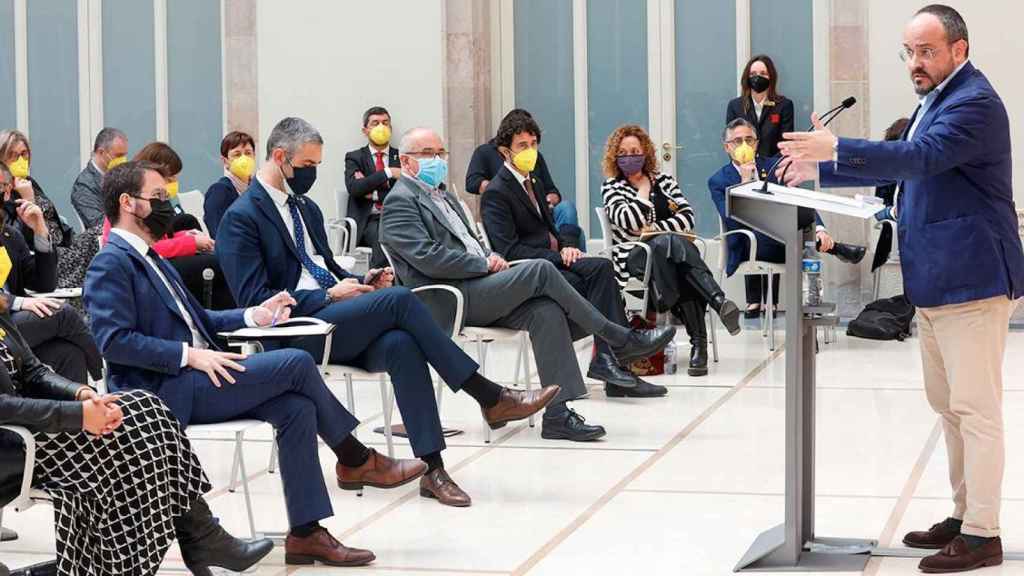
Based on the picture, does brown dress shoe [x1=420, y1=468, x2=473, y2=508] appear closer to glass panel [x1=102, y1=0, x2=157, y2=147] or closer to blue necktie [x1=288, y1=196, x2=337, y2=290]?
blue necktie [x1=288, y1=196, x2=337, y2=290]

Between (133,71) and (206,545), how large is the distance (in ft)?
31.4

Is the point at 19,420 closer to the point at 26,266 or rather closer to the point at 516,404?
the point at 516,404

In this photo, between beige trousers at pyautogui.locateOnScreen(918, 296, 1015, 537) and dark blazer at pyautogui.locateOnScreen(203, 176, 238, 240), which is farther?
dark blazer at pyautogui.locateOnScreen(203, 176, 238, 240)

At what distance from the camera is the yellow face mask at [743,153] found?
10.4 metres

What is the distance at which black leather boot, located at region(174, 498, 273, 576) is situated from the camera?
4.75 metres

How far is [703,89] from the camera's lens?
12523 millimetres

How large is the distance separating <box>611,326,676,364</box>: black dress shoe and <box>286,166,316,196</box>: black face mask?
1705 mm

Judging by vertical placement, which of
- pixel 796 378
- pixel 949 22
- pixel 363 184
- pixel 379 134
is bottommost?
pixel 796 378

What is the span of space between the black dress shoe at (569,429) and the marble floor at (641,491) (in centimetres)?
7

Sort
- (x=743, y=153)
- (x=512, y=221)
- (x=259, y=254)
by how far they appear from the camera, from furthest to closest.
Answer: (x=743, y=153)
(x=512, y=221)
(x=259, y=254)

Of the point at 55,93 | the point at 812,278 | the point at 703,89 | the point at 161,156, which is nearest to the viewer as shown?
the point at 161,156

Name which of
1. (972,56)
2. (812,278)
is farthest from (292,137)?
(972,56)

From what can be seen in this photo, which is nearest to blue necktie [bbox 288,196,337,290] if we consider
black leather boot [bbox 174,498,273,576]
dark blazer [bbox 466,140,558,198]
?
black leather boot [bbox 174,498,273,576]

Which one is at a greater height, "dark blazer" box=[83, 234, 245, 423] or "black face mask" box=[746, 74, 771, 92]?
"black face mask" box=[746, 74, 771, 92]
